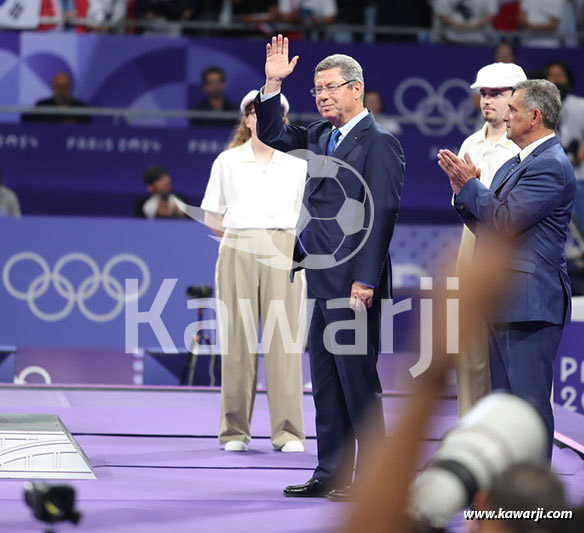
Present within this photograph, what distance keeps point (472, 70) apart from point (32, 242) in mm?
4238

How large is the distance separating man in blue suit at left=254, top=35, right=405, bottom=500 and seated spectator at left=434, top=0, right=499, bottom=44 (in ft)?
19.9

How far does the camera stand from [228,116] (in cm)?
923

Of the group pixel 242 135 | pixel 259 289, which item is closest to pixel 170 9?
pixel 242 135

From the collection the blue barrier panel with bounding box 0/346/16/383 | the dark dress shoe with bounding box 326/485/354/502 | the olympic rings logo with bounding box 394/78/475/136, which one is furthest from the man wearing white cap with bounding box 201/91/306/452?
the olympic rings logo with bounding box 394/78/475/136

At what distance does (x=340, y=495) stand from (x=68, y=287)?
4121 mm

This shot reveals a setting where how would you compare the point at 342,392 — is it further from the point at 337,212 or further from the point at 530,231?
the point at 530,231

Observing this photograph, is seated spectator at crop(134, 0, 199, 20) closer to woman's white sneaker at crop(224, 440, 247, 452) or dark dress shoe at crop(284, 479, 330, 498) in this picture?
woman's white sneaker at crop(224, 440, 247, 452)

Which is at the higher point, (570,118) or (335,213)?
(570,118)

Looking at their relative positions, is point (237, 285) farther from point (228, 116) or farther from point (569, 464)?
point (228, 116)

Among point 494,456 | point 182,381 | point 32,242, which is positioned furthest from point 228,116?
point 494,456

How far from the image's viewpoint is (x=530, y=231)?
148 inches

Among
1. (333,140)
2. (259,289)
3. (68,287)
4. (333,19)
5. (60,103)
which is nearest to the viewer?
(333,140)

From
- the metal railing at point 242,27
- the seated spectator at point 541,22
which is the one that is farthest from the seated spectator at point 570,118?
the metal railing at point 242,27

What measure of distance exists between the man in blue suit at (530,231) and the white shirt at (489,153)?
1117 mm
